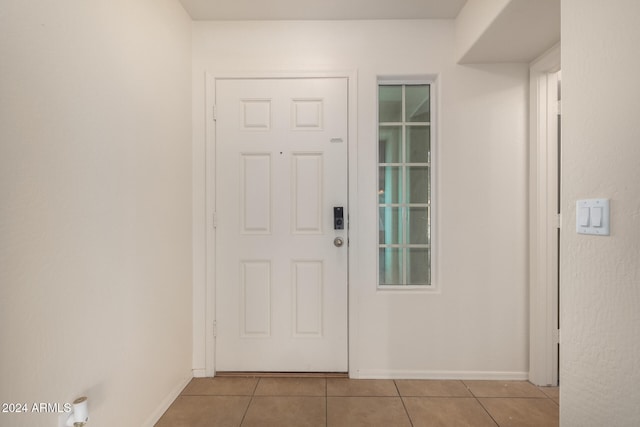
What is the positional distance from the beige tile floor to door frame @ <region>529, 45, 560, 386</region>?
248 mm

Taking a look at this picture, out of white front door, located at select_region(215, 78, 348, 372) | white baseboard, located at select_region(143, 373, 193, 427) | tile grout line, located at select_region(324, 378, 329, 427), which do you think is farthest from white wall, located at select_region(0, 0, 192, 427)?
tile grout line, located at select_region(324, 378, 329, 427)

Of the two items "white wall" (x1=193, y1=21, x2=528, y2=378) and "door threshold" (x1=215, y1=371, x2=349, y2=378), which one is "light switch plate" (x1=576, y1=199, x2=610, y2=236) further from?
"door threshold" (x1=215, y1=371, x2=349, y2=378)

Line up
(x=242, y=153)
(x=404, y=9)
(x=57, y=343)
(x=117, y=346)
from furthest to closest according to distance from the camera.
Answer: (x=242, y=153) → (x=404, y=9) → (x=117, y=346) → (x=57, y=343)

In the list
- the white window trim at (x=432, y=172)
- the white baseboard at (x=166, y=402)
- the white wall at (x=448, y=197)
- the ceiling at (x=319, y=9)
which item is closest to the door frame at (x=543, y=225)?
the white wall at (x=448, y=197)

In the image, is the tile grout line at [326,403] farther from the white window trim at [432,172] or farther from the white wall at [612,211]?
the white wall at [612,211]

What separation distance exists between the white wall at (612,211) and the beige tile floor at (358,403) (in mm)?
748

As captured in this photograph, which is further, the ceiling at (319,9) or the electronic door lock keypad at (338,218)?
the electronic door lock keypad at (338,218)

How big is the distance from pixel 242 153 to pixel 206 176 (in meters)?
0.29

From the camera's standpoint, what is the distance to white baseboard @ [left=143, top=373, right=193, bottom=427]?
5.16 feet

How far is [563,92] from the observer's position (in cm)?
112

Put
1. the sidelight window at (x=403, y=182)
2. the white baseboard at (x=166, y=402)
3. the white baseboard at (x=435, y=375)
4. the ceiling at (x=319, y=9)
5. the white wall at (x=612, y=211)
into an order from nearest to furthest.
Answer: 1. the white wall at (x=612, y=211)
2. the white baseboard at (x=166, y=402)
3. the ceiling at (x=319, y=9)
4. the white baseboard at (x=435, y=375)
5. the sidelight window at (x=403, y=182)

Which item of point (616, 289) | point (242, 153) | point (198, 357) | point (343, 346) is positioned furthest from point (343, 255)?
point (616, 289)

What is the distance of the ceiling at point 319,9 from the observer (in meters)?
1.86

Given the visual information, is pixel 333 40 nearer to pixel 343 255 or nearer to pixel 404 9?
pixel 404 9
